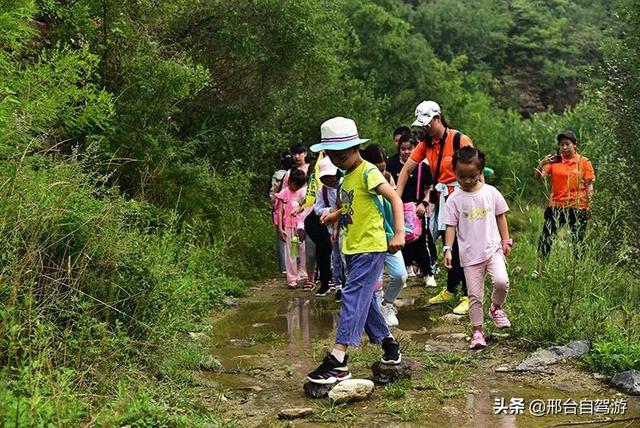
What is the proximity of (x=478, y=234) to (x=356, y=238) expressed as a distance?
141 cm

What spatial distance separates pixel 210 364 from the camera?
5.76 metres

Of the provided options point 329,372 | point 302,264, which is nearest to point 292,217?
point 302,264

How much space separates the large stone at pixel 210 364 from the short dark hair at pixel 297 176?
4.16m

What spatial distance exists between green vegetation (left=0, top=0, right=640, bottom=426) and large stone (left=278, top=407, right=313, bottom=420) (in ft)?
1.39

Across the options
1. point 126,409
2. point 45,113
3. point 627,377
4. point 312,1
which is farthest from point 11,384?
point 312,1

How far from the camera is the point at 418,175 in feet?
28.7

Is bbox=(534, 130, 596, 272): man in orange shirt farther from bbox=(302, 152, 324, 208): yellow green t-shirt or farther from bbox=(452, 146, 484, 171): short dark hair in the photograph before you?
bbox=(302, 152, 324, 208): yellow green t-shirt

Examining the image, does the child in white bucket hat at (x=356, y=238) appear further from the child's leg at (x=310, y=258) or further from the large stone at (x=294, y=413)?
the child's leg at (x=310, y=258)

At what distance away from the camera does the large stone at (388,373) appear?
5324mm

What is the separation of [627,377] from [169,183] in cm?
586

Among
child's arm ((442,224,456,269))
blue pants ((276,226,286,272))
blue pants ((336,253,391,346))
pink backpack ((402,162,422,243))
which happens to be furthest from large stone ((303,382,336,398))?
blue pants ((276,226,286,272))

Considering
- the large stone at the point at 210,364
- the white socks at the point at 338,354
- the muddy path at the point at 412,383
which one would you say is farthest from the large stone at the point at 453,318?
the large stone at the point at 210,364

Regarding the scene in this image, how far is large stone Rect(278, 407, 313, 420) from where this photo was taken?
15.2 feet

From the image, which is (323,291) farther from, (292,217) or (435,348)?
(435,348)
